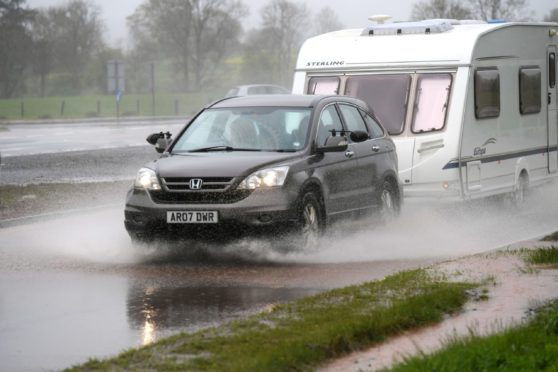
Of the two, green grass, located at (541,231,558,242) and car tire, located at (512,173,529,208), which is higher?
green grass, located at (541,231,558,242)

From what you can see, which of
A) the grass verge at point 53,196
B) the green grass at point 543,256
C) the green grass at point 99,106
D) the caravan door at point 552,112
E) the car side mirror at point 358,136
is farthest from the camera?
the green grass at point 99,106

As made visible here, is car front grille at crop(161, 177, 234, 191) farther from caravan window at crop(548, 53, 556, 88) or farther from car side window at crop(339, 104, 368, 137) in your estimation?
caravan window at crop(548, 53, 556, 88)

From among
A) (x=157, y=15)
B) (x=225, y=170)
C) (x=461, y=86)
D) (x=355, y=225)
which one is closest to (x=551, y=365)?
(x=225, y=170)

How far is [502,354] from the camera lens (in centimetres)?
715

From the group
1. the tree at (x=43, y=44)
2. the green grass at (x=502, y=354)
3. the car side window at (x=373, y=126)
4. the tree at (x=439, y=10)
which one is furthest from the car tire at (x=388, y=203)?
the tree at (x=43, y=44)

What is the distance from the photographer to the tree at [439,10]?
84844mm

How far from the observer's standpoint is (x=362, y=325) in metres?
8.34

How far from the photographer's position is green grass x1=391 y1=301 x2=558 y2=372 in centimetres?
686

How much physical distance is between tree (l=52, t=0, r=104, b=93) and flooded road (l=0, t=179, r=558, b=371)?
9138 centimetres

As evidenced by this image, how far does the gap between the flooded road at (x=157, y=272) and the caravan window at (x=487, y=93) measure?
145 centimetres

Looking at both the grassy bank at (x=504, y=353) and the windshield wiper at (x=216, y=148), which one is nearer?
the grassy bank at (x=504, y=353)

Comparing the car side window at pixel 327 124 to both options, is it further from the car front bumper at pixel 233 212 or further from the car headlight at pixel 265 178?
the car front bumper at pixel 233 212

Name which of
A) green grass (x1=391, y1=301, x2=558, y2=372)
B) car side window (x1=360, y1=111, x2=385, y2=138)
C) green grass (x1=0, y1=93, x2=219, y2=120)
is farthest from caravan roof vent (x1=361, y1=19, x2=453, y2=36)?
green grass (x1=0, y1=93, x2=219, y2=120)

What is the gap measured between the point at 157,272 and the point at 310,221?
1.78 meters
